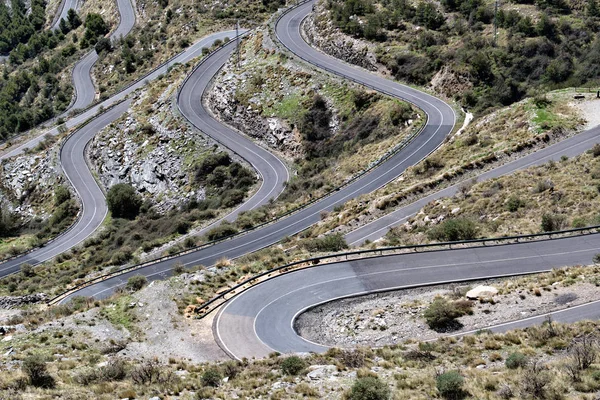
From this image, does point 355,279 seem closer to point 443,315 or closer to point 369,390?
point 443,315

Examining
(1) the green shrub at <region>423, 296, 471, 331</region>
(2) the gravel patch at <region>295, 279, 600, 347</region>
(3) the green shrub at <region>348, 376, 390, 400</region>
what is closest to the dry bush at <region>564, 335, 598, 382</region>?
(3) the green shrub at <region>348, 376, 390, 400</region>

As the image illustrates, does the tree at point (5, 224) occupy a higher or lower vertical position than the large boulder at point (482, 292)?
higher

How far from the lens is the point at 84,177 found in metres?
77.1

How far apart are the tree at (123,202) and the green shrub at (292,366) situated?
50.7 meters

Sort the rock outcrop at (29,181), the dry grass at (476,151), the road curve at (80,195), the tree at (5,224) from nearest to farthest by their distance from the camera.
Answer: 1. the dry grass at (476,151)
2. the road curve at (80,195)
3. the tree at (5,224)
4. the rock outcrop at (29,181)

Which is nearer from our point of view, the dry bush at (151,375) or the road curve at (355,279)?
the dry bush at (151,375)

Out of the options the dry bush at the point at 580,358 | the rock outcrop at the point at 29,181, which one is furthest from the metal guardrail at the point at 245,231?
the dry bush at the point at 580,358

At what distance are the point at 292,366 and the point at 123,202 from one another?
5183 cm

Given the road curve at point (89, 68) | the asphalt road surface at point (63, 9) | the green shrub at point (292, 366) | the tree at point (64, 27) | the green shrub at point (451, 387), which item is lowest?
the green shrub at point (292, 366)

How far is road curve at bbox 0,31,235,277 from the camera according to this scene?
63031 millimetres

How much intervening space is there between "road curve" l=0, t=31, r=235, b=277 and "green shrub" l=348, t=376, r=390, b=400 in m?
52.7

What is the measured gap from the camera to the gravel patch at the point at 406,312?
82.3 feet

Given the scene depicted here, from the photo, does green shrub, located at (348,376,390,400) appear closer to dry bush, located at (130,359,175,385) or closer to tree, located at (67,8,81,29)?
dry bush, located at (130,359,175,385)

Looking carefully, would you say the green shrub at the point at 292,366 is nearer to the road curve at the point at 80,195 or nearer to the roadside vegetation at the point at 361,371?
the roadside vegetation at the point at 361,371
